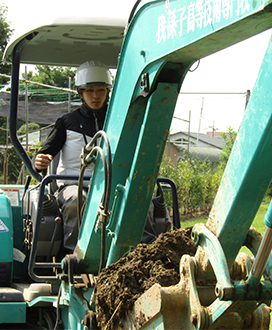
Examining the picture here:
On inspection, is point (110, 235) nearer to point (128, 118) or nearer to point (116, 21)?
point (128, 118)

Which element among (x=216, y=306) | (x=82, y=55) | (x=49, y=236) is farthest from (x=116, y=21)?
(x=216, y=306)

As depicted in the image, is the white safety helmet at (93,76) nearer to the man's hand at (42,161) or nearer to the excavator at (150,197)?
the excavator at (150,197)

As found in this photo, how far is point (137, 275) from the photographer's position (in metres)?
2.13

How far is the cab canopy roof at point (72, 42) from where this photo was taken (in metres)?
3.00

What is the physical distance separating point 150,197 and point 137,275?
51 cm

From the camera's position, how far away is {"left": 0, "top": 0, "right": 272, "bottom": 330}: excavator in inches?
66.0

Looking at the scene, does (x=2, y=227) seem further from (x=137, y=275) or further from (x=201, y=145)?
(x=201, y=145)

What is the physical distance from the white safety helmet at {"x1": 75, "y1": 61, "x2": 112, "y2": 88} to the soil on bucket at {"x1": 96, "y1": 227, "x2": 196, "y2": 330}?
6.83ft

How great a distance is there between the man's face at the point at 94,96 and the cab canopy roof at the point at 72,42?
0.40 metres

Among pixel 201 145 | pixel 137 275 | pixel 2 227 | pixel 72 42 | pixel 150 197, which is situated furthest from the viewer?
pixel 201 145

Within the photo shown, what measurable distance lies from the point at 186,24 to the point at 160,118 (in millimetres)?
556

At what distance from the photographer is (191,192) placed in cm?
1230

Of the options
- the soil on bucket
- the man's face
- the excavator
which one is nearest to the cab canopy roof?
the excavator

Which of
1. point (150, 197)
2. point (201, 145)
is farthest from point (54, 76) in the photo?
point (150, 197)
